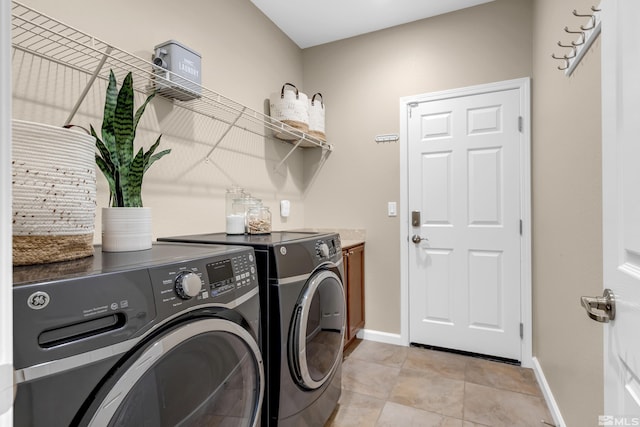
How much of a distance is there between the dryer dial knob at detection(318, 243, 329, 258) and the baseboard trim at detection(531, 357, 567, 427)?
4.57ft

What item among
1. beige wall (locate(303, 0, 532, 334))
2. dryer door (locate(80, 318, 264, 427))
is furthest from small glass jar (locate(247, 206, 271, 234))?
beige wall (locate(303, 0, 532, 334))

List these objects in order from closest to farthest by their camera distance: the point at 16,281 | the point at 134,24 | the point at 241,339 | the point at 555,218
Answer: the point at 16,281 < the point at 241,339 < the point at 134,24 < the point at 555,218

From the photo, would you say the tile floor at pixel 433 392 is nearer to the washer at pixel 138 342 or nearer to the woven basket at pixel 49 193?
the washer at pixel 138 342

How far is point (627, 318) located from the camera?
61cm

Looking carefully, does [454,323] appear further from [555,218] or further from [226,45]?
[226,45]

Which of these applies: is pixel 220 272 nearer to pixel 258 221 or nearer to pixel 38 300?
pixel 38 300

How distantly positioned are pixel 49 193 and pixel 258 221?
108 centimetres

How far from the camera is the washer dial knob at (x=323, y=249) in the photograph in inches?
60.3

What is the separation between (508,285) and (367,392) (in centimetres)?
128

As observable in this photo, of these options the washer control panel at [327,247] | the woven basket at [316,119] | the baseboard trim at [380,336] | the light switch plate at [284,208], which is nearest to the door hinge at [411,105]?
the woven basket at [316,119]

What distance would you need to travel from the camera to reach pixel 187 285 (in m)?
0.81

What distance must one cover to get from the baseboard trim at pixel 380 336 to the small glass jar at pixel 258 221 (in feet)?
4.74

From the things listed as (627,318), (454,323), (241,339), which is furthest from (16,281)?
(454,323)

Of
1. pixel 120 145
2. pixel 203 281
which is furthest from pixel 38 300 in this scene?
pixel 120 145
